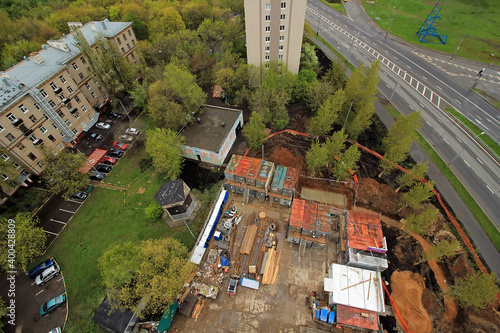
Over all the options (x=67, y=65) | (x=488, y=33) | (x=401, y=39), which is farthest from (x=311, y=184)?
(x=488, y=33)

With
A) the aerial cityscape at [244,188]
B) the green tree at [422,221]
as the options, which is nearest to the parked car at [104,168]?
the aerial cityscape at [244,188]

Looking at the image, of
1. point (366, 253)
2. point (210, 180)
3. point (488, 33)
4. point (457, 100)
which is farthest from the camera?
point (488, 33)

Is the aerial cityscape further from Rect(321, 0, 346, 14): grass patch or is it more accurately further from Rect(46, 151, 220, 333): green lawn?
Rect(321, 0, 346, 14): grass patch

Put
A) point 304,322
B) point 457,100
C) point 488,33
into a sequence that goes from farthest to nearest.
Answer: point 488,33 → point 457,100 → point 304,322

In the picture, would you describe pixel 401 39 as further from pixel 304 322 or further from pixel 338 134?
pixel 304 322

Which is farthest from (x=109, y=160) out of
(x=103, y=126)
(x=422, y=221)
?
(x=422, y=221)

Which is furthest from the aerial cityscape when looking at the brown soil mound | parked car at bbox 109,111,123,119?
parked car at bbox 109,111,123,119
